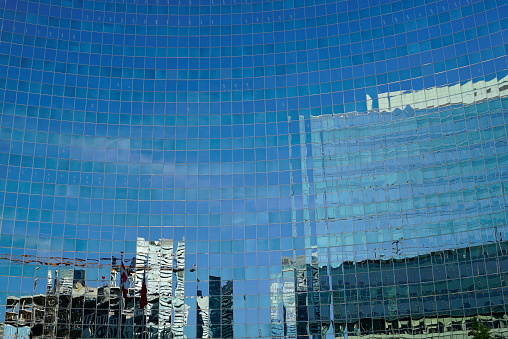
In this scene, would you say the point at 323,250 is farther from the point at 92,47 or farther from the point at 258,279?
the point at 92,47

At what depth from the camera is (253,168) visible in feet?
243

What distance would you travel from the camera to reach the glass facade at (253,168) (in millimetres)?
65375

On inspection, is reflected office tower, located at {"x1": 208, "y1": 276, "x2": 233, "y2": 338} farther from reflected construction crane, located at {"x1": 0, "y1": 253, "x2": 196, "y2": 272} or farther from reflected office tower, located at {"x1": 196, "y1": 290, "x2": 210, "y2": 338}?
reflected construction crane, located at {"x1": 0, "y1": 253, "x2": 196, "y2": 272}

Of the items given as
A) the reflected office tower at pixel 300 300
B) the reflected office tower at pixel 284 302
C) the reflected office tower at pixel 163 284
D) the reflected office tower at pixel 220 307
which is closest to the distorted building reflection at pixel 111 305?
the reflected office tower at pixel 163 284

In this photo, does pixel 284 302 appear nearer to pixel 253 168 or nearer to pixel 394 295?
pixel 394 295

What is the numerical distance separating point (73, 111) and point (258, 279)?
29981mm

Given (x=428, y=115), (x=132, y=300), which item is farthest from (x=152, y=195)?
(x=428, y=115)

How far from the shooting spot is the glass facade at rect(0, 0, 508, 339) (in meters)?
65.4


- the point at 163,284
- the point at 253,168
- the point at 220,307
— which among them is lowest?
the point at 220,307

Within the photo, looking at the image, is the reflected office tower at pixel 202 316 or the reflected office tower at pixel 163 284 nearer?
the reflected office tower at pixel 202 316

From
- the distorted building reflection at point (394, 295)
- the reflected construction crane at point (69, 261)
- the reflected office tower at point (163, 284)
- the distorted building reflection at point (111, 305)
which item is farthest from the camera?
the reflected office tower at point (163, 284)

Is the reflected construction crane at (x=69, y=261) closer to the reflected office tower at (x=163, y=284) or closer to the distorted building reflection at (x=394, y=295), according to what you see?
the reflected office tower at (x=163, y=284)

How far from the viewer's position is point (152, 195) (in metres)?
72.9

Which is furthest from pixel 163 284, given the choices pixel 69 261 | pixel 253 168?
pixel 253 168
